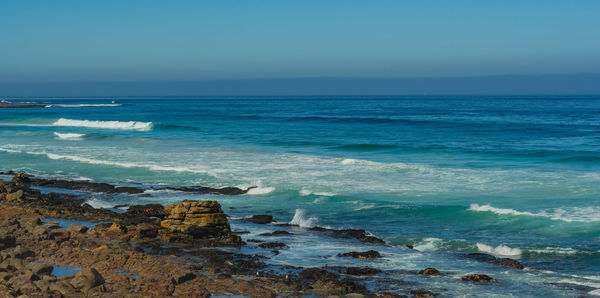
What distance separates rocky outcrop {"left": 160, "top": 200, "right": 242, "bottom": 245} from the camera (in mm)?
13773

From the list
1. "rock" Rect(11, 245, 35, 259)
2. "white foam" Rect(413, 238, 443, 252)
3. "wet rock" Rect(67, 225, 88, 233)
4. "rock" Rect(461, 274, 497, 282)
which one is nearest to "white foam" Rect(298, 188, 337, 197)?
"white foam" Rect(413, 238, 443, 252)

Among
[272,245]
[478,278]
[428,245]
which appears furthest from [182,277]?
[428,245]

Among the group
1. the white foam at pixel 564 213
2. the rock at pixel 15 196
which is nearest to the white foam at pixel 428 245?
the white foam at pixel 564 213

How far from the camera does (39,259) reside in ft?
37.1

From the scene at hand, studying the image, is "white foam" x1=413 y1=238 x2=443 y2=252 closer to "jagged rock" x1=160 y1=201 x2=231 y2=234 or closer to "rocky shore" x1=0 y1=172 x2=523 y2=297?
"rocky shore" x1=0 y1=172 x2=523 y2=297

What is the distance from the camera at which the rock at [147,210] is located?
16.3 meters

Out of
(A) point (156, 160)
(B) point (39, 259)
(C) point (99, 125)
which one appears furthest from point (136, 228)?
(C) point (99, 125)

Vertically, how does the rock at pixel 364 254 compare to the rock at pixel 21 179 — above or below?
above

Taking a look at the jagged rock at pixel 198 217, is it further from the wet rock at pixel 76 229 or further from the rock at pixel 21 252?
the rock at pixel 21 252

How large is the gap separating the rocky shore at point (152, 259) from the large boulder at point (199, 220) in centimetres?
2

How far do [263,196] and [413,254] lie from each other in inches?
334

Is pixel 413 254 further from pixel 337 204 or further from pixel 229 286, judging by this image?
pixel 337 204

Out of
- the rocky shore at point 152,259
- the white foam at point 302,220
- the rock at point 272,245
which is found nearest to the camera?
the rocky shore at point 152,259

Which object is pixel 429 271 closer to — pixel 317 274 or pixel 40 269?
pixel 317 274
